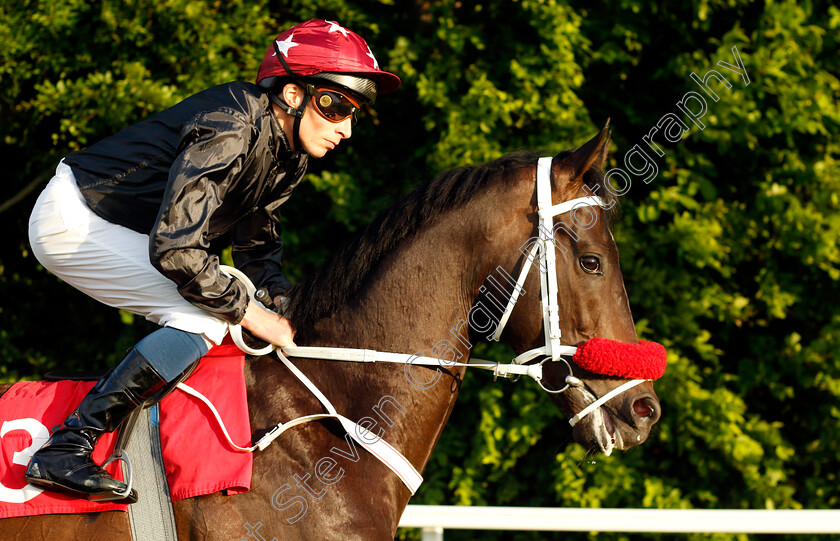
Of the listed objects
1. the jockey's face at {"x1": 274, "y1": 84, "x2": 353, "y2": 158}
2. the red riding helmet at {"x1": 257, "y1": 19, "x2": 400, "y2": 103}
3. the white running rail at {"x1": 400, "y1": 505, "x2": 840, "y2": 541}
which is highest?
the red riding helmet at {"x1": 257, "y1": 19, "x2": 400, "y2": 103}

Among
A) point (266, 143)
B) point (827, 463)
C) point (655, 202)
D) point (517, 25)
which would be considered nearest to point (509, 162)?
point (266, 143)

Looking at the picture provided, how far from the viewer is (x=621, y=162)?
520 cm

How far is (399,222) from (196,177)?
0.66 meters

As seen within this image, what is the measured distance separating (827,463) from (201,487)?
463 centimetres

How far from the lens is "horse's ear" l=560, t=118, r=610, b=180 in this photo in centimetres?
227

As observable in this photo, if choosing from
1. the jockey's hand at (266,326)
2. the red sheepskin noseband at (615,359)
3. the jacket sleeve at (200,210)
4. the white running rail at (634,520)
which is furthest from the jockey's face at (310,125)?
the white running rail at (634,520)

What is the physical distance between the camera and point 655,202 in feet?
16.0

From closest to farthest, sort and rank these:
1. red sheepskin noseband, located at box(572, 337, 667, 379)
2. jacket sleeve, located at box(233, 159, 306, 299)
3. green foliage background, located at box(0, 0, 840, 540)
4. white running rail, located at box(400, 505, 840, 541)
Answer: red sheepskin noseband, located at box(572, 337, 667, 379) → jacket sleeve, located at box(233, 159, 306, 299) → white running rail, located at box(400, 505, 840, 541) → green foliage background, located at box(0, 0, 840, 540)

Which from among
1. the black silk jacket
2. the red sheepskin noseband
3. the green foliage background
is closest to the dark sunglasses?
the black silk jacket

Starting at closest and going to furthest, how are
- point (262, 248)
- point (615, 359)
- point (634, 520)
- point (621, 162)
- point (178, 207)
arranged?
point (178, 207), point (615, 359), point (262, 248), point (634, 520), point (621, 162)

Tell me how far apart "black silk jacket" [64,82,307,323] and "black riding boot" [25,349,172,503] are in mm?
266

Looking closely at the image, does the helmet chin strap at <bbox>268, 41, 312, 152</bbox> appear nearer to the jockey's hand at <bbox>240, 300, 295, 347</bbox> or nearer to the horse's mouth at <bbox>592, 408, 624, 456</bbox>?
the jockey's hand at <bbox>240, 300, 295, 347</bbox>

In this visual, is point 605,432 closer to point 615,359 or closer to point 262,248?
point 615,359

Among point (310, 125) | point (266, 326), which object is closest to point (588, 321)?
point (266, 326)
